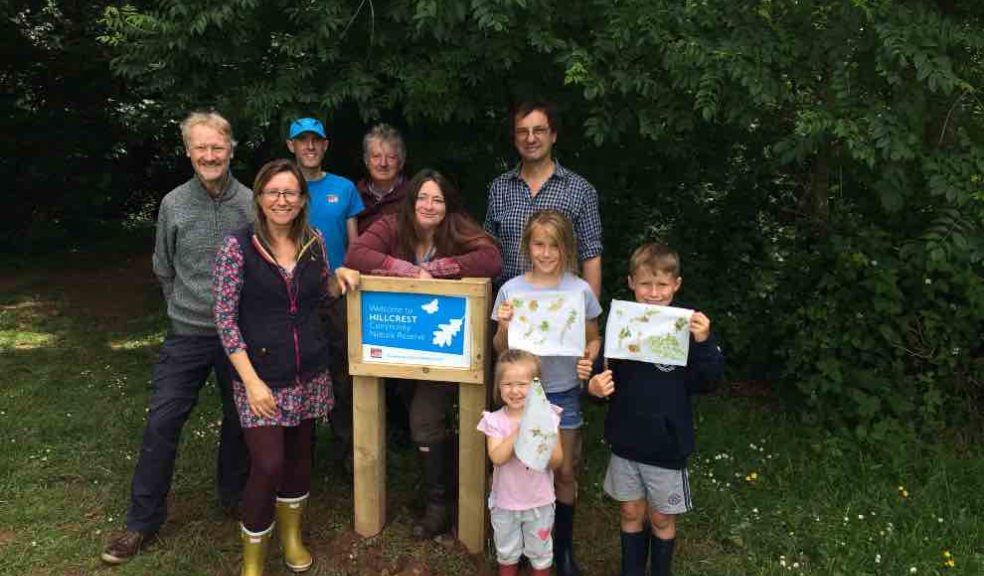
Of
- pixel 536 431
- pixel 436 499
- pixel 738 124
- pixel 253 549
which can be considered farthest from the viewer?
pixel 738 124

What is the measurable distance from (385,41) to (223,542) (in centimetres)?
271

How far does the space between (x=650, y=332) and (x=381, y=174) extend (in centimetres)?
167

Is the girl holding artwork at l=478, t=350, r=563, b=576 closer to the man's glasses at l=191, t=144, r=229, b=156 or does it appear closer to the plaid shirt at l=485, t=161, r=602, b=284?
the plaid shirt at l=485, t=161, r=602, b=284

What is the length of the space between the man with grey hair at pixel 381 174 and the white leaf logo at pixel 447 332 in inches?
28.1

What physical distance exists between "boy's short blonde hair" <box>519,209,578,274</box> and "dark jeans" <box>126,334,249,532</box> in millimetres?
1544

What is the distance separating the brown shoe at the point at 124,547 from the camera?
3.66 meters

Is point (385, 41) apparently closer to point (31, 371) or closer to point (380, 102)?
point (380, 102)

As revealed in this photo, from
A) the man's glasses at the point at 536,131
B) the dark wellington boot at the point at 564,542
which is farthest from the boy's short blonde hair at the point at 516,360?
the man's glasses at the point at 536,131

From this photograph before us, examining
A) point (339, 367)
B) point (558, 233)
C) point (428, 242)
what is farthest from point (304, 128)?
point (558, 233)

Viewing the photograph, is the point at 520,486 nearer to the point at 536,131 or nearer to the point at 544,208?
the point at 544,208

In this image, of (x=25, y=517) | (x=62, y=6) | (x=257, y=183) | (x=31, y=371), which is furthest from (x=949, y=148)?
(x=62, y=6)

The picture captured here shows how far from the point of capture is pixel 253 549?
11.2 ft

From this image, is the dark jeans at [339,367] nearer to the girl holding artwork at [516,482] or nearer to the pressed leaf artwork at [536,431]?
the girl holding artwork at [516,482]

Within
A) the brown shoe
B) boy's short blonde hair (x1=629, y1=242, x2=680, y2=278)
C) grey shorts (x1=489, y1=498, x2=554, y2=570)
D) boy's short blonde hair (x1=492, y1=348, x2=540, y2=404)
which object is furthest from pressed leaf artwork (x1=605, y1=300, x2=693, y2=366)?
the brown shoe
